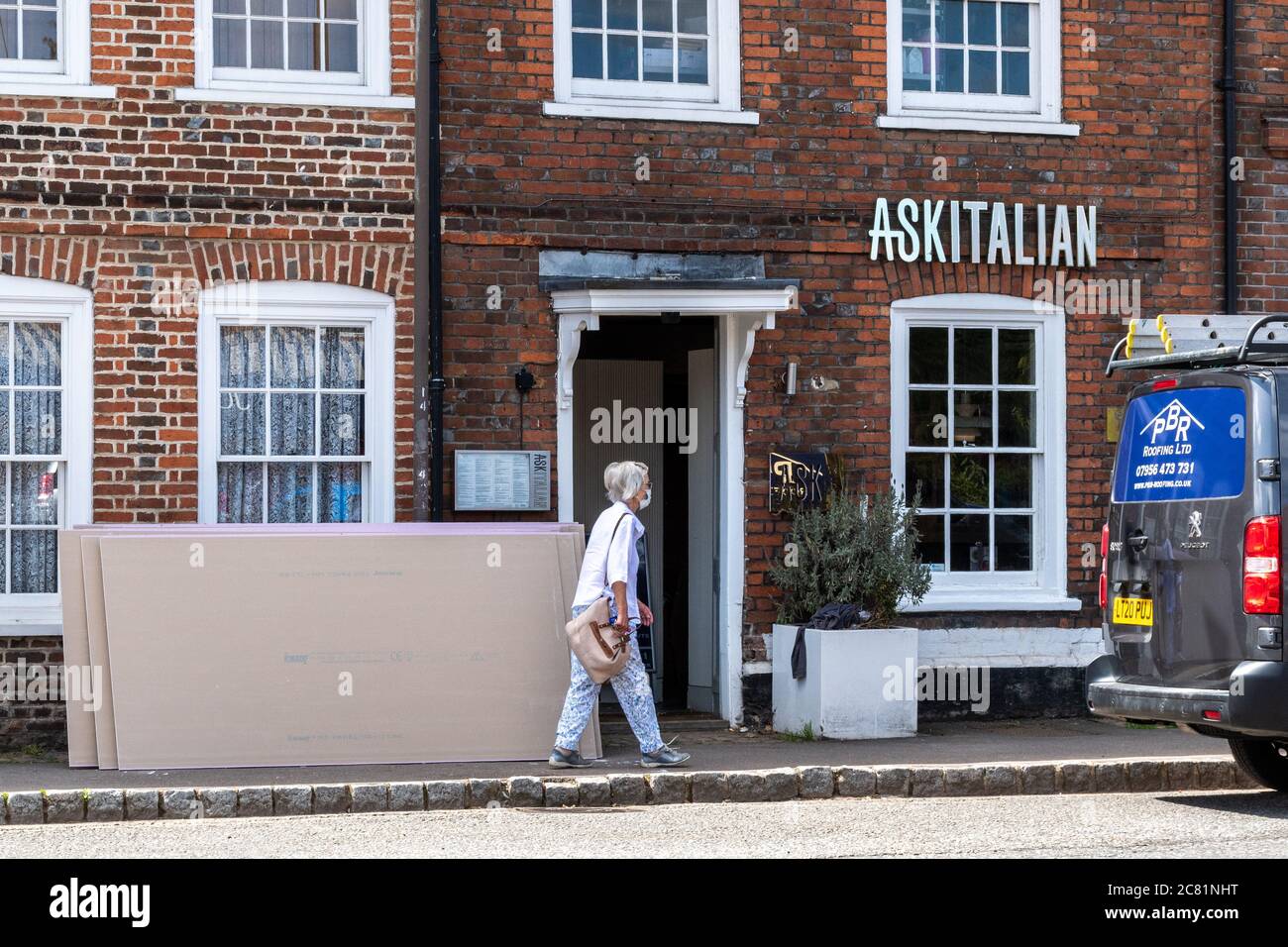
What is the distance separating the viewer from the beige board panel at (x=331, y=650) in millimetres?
10883

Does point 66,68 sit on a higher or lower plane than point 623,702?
higher

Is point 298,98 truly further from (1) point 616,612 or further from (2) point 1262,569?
(2) point 1262,569

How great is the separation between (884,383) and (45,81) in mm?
5813

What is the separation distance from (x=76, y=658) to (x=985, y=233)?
21.8 feet

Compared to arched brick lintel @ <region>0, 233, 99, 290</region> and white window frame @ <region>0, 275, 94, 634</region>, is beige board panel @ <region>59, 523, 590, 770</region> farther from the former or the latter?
arched brick lintel @ <region>0, 233, 99, 290</region>

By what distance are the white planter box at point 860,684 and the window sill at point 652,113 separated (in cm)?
347

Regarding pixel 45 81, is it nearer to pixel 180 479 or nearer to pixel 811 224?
pixel 180 479

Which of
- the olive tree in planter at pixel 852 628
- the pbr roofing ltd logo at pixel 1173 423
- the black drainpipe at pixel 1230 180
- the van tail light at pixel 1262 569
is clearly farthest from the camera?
the black drainpipe at pixel 1230 180

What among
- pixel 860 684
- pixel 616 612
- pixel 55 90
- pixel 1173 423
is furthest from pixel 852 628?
pixel 55 90

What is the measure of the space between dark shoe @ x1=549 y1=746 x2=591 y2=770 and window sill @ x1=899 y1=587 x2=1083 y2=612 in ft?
10.5

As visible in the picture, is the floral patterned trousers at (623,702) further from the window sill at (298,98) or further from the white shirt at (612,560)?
the window sill at (298,98)

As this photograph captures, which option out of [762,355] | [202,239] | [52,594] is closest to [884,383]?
[762,355]

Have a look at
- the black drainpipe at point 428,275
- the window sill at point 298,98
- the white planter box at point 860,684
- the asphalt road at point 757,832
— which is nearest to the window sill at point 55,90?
the window sill at point 298,98

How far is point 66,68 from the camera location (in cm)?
1198
